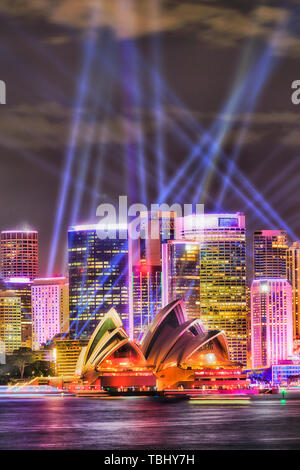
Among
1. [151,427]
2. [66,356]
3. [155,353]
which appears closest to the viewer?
[151,427]

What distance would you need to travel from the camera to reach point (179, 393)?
14775 centimetres

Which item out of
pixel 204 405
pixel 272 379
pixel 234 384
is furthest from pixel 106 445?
pixel 272 379

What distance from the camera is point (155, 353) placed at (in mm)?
144125

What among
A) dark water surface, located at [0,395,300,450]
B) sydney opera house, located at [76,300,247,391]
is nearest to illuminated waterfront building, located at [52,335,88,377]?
sydney opera house, located at [76,300,247,391]

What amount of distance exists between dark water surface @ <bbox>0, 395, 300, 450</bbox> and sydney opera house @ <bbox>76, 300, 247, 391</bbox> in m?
24.8

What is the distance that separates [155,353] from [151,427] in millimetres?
62327

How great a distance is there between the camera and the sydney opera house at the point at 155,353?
141m

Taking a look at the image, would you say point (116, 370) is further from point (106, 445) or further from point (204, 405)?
point (106, 445)

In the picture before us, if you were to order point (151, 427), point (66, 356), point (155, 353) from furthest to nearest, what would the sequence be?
point (66, 356) < point (155, 353) < point (151, 427)

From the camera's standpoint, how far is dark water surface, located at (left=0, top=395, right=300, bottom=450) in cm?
7006

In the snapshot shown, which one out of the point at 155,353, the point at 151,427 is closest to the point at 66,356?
the point at 155,353

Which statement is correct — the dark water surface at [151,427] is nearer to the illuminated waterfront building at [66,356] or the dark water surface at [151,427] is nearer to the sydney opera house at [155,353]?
the sydney opera house at [155,353]

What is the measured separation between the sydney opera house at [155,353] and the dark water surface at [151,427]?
24.8m

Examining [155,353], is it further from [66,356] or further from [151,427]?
[151,427]
